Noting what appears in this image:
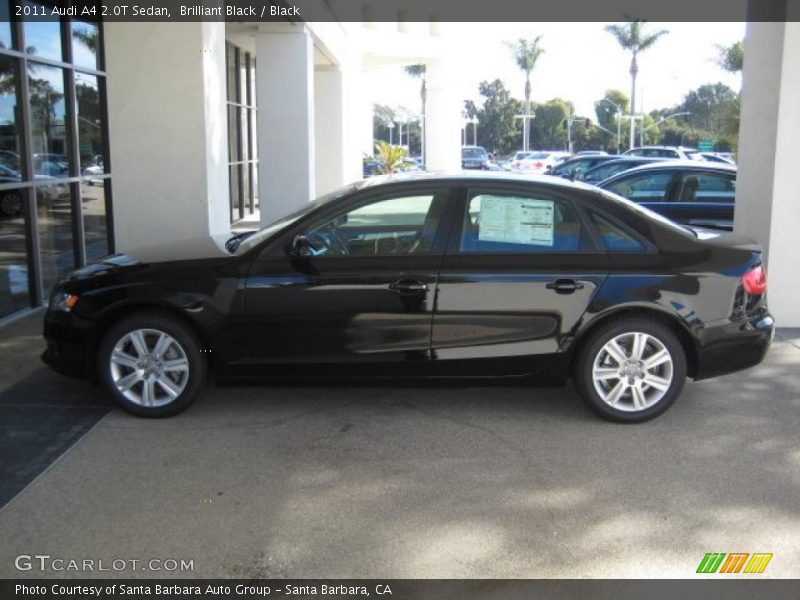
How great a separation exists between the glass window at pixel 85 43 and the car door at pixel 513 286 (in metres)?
6.38

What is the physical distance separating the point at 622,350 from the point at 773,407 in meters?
1.31

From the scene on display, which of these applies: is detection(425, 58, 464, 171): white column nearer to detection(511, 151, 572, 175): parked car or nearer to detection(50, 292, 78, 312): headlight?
detection(511, 151, 572, 175): parked car

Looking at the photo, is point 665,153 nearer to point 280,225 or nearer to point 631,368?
point 631,368

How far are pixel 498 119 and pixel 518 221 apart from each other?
95194 mm

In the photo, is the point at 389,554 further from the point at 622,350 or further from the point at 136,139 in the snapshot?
the point at 136,139

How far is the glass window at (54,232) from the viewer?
30.0 feet

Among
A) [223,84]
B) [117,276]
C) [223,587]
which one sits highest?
[223,84]

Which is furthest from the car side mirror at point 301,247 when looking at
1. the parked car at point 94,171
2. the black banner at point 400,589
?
the parked car at point 94,171

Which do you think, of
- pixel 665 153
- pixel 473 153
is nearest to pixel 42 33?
pixel 665 153

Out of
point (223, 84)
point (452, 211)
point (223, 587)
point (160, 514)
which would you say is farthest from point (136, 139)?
point (223, 587)

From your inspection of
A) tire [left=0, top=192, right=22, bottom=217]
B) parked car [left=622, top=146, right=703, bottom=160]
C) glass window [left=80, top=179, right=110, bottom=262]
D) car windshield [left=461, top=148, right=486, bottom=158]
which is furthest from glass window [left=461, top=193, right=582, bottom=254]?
car windshield [left=461, top=148, right=486, bottom=158]

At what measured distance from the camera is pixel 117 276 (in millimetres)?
5559

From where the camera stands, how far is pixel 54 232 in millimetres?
9516

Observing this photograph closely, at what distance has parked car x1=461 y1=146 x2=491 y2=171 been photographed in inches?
1943
